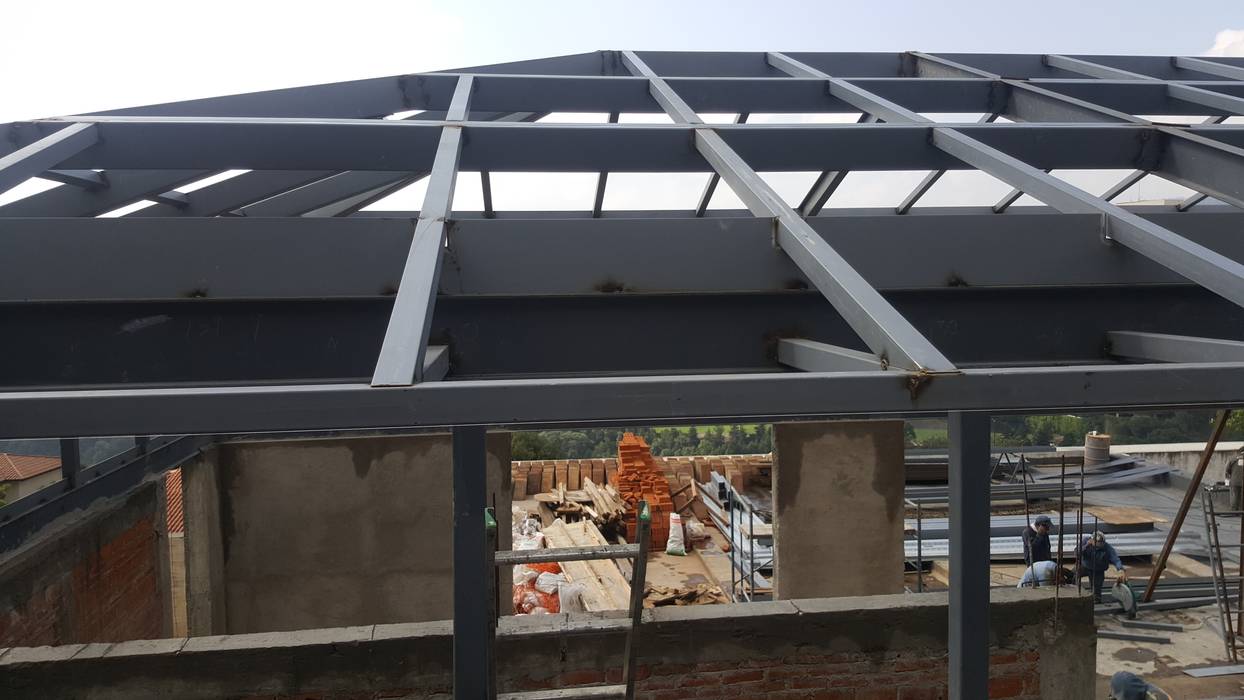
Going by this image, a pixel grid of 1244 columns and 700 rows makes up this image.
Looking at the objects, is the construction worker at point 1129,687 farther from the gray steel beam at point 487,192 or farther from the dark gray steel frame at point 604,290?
the gray steel beam at point 487,192

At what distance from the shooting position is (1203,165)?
355cm

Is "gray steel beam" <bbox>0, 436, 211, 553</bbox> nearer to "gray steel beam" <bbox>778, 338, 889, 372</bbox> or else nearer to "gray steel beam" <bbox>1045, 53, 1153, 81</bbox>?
"gray steel beam" <bbox>778, 338, 889, 372</bbox>

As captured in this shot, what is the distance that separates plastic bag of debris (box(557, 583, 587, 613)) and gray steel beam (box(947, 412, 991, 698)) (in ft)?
22.4

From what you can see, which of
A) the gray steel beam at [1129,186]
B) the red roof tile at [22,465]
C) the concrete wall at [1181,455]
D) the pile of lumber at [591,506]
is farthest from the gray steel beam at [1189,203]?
the red roof tile at [22,465]

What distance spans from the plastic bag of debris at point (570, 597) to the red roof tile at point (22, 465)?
19.1 metres

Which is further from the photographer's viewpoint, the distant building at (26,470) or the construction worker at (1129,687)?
the distant building at (26,470)

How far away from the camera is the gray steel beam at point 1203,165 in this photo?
333cm

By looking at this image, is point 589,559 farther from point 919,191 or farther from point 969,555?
point 919,191

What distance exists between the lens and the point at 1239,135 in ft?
13.1

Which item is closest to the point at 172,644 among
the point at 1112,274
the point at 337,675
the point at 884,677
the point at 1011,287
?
the point at 337,675

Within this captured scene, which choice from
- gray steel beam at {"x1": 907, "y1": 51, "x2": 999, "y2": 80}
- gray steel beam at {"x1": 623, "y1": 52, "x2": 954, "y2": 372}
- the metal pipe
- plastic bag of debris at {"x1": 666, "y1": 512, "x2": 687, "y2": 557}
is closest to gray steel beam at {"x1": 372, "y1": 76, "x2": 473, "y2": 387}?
gray steel beam at {"x1": 623, "y1": 52, "x2": 954, "y2": 372}

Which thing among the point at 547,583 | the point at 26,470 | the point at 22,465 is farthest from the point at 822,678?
the point at 22,465

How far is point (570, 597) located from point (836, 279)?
7615 mm

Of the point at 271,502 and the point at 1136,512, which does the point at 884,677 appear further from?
the point at 1136,512
